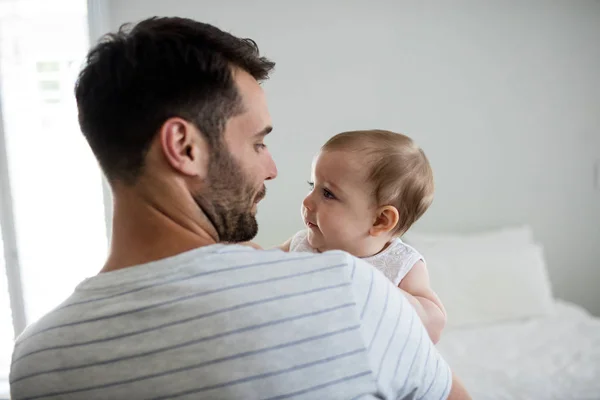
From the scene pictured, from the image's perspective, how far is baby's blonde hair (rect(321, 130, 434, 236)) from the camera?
1121 millimetres

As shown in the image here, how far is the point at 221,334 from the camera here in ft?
2.03

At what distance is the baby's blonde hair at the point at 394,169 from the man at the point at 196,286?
0.36m

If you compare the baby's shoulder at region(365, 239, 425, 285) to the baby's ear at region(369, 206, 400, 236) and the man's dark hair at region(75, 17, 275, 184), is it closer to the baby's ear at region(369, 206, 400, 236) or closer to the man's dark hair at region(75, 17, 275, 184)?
the baby's ear at region(369, 206, 400, 236)

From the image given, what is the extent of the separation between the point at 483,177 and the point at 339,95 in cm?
89

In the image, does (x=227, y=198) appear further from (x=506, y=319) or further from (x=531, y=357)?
(x=506, y=319)

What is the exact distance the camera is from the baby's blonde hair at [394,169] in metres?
1.12

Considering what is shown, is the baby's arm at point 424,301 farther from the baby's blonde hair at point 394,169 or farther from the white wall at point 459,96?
the white wall at point 459,96

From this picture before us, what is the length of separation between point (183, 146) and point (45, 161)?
2145 mm

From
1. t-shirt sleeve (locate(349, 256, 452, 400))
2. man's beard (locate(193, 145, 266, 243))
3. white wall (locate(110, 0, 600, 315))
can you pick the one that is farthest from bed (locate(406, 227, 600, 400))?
man's beard (locate(193, 145, 266, 243))

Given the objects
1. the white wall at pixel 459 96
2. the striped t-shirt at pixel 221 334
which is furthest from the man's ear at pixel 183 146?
the white wall at pixel 459 96

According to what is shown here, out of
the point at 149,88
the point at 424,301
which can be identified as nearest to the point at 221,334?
the point at 149,88

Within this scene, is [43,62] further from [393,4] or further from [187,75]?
[187,75]

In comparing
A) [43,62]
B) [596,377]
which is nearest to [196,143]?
[596,377]

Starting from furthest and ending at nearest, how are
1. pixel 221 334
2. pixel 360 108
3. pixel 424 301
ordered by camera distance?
pixel 360 108, pixel 424 301, pixel 221 334
